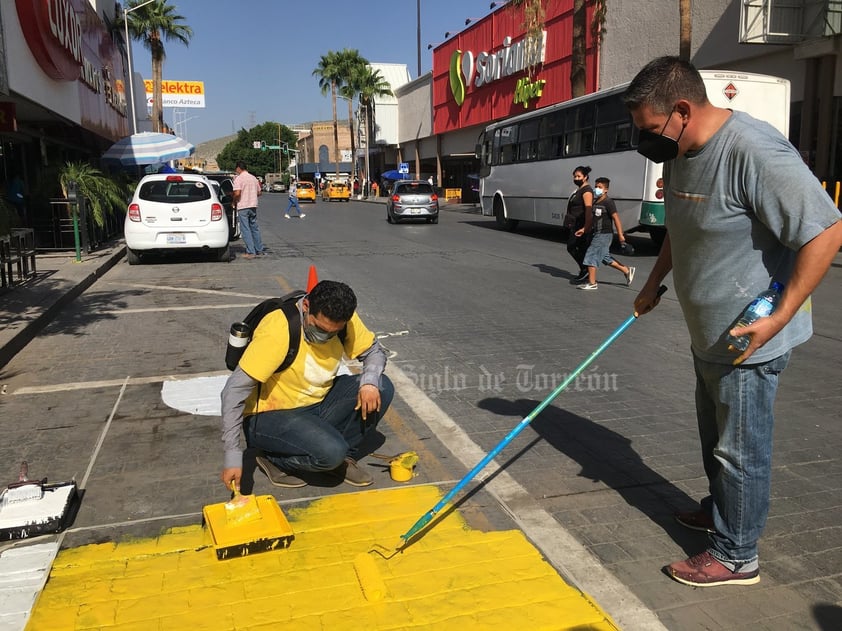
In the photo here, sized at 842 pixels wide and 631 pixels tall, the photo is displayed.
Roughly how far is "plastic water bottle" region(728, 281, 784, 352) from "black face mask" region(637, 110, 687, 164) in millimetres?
630

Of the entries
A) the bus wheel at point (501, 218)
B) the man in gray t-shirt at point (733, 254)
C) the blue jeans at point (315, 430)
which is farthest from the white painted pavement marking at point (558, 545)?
the bus wheel at point (501, 218)

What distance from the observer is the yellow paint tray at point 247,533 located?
3.14 m

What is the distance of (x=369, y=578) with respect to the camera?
295cm

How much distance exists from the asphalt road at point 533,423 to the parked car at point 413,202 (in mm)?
15416

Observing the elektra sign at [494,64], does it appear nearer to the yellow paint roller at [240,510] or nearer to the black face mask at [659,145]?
the black face mask at [659,145]

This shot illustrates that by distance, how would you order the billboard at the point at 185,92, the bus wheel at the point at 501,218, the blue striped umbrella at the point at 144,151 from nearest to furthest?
the blue striped umbrella at the point at 144,151
the bus wheel at the point at 501,218
the billboard at the point at 185,92

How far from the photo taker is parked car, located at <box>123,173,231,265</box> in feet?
43.3

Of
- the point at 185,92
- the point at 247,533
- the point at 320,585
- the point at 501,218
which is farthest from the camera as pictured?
the point at 185,92

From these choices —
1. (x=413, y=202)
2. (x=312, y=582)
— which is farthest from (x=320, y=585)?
(x=413, y=202)

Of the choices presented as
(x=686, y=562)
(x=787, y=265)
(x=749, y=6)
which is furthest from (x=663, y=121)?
(x=749, y=6)

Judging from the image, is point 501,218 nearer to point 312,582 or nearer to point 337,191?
point 312,582

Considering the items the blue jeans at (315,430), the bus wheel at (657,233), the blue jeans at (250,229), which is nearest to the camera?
the blue jeans at (315,430)

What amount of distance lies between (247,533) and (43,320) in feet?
20.8

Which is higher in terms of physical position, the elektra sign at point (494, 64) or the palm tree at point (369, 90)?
the palm tree at point (369, 90)
